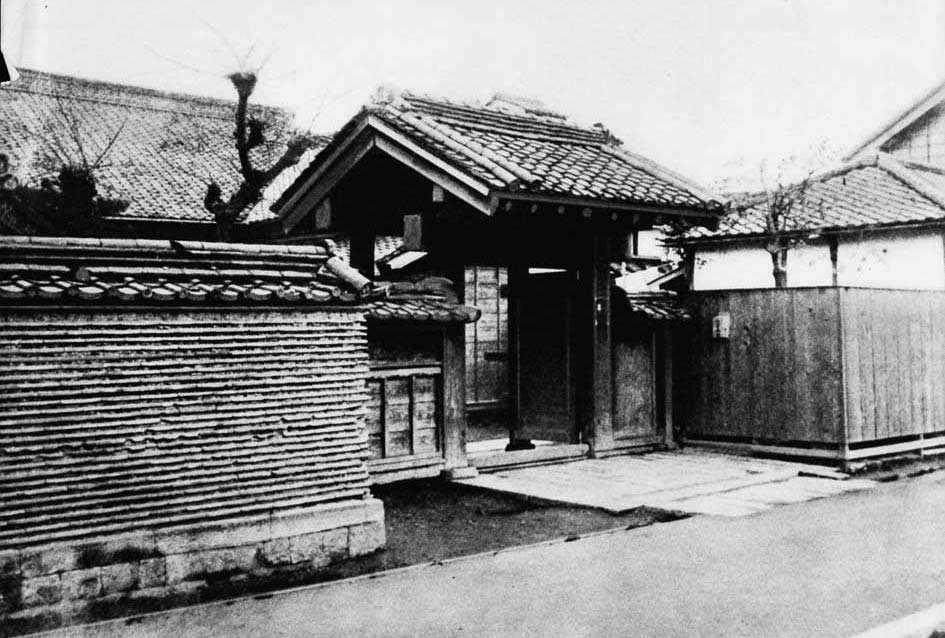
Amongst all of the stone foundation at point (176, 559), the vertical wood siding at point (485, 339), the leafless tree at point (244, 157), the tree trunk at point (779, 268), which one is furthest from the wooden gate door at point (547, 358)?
the tree trunk at point (779, 268)

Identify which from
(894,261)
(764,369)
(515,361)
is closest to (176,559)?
(515,361)

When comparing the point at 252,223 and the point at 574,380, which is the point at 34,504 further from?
the point at 252,223

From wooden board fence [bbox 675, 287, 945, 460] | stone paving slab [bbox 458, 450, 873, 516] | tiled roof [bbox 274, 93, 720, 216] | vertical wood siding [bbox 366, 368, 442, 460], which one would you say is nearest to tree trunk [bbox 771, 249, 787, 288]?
wooden board fence [bbox 675, 287, 945, 460]

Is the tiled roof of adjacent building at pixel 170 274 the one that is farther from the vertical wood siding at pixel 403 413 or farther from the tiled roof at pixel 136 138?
the tiled roof at pixel 136 138

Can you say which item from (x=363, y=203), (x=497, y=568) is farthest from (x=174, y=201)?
(x=497, y=568)

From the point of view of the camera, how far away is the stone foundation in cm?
624

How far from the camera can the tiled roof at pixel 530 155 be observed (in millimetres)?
10883

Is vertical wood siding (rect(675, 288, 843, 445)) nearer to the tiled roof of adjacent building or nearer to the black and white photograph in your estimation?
the black and white photograph

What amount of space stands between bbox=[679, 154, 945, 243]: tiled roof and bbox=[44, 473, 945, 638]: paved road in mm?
9554

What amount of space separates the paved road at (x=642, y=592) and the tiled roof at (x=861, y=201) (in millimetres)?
9554

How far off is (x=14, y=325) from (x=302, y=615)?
286cm

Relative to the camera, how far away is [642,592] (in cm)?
662

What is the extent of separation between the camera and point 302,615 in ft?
20.2

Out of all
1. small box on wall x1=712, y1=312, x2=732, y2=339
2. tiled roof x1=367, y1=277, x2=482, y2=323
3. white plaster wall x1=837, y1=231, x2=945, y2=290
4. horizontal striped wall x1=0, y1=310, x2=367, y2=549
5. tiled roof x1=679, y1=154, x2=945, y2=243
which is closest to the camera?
horizontal striped wall x1=0, y1=310, x2=367, y2=549
